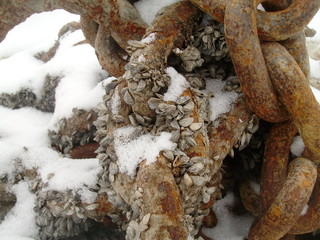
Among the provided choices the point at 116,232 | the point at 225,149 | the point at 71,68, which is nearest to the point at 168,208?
the point at 225,149

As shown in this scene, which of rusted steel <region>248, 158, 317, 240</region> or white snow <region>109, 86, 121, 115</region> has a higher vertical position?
white snow <region>109, 86, 121, 115</region>

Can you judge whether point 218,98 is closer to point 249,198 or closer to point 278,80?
point 278,80

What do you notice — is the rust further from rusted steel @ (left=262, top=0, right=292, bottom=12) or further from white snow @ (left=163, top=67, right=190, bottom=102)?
rusted steel @ (left=262, top=0, right=292, bottom=12)

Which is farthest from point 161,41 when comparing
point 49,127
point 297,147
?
point 49,127

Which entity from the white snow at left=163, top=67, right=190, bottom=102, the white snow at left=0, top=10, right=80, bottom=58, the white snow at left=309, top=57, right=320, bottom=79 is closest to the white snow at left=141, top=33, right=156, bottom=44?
the white snow at left=163, top=67, right=190, bottom=102

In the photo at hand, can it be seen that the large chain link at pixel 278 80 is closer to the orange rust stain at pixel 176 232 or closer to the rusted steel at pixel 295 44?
the rusted steel at pixel 295 44

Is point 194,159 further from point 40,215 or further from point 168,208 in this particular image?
point 40,215

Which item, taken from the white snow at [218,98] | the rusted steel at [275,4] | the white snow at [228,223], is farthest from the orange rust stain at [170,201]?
the rusted steel at [275,4]
